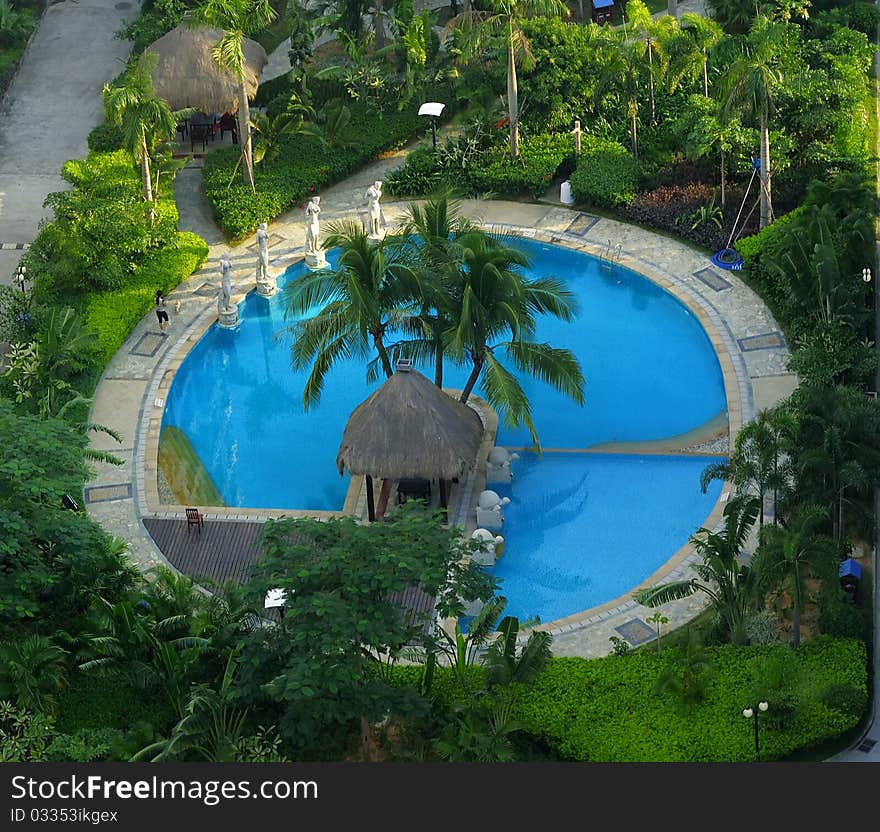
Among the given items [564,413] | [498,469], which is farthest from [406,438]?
[564,413]

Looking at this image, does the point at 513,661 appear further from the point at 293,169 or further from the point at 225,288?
the point at 293,169

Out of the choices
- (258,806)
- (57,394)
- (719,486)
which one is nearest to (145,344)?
(57,394)

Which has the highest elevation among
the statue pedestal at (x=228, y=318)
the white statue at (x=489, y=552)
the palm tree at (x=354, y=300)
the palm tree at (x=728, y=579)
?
the statue pedestal at (x=228, y=318)

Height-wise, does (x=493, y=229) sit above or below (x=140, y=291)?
above

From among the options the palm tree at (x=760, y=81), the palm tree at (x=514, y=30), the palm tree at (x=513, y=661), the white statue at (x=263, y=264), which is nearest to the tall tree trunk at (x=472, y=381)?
the white statue at (x=263, y=264)

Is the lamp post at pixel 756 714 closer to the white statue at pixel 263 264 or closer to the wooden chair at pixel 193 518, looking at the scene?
the wooden chair at pixel 193 518

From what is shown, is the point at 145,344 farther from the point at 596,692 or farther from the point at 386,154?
the point at 596,692
